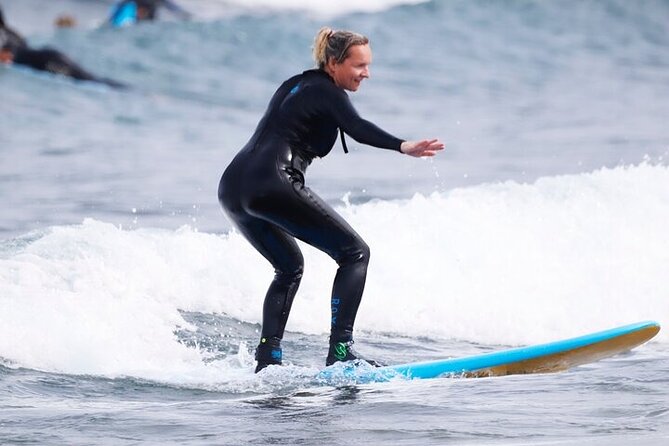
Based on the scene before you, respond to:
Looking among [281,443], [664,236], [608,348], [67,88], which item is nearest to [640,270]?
[664,236]

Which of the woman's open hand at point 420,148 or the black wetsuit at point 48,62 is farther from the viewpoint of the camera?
the black wetsuit at point 48,62

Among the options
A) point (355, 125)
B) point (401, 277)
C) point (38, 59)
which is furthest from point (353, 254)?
point (38, 59)

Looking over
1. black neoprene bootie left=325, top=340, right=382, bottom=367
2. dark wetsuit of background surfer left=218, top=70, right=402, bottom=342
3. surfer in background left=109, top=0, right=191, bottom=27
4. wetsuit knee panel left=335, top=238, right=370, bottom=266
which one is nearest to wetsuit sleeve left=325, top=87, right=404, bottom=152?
dark wetsuit of background surfer left=218, top=70, right=402, bottom=342

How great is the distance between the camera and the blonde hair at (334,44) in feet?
20.9

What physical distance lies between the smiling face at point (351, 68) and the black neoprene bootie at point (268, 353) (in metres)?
1.32

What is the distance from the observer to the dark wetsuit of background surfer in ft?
20.8

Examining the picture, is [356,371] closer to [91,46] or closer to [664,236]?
[664,236]

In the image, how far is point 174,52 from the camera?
26141 mm

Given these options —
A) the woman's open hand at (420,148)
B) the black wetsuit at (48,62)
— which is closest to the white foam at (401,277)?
the woman's open hand at (420,148)

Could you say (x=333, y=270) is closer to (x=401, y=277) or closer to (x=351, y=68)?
(x=401, y=277)

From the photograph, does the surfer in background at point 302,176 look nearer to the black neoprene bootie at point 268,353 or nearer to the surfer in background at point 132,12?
the black neoprene bootie at point 268,353

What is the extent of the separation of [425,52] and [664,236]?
16.5 metres

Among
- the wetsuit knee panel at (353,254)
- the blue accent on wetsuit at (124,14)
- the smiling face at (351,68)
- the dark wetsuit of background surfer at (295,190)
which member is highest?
the blue accent on wetsuit at (124,14)

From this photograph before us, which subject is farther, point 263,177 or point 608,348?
point 608,348
